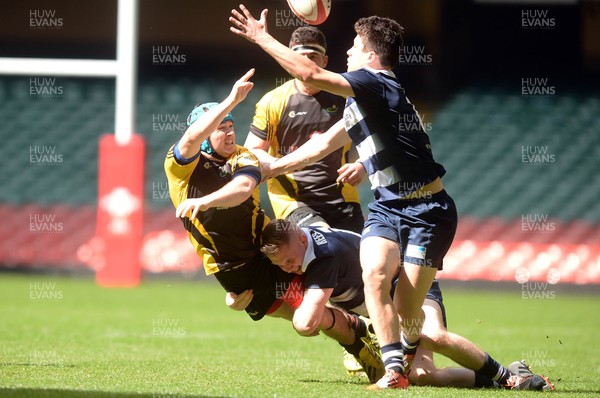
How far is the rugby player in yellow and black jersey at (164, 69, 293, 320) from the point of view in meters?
5.38

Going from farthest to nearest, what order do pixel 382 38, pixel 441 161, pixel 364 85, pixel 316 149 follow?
pixel 441 161 → pixel 316 149 → pixel 382 38 → pixel 364 85

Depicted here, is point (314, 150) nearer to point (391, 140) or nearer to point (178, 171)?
point (391, 140)

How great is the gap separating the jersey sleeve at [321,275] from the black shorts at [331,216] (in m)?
1.13

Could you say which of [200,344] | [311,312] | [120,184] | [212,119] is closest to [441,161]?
[120,184]

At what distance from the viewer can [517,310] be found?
37.2 ft

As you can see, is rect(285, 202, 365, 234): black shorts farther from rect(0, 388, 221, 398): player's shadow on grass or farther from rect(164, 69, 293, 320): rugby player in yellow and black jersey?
rect(0, 388, 221, 398): player's shadow on grass

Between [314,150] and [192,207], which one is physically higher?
[314,150]

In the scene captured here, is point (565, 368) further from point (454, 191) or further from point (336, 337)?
point (454, 191)

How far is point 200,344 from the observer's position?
7.60 meters

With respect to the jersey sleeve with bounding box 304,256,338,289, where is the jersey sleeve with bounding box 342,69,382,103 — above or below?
above

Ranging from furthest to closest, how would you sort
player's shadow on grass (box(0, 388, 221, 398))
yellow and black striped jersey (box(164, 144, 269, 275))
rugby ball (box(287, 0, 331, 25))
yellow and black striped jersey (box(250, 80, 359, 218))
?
yellow and black striped jersey (box(250, 80, 359, 218)) < rugby ball (box(287, 0, 331, 25)) < yellow and black striped jersey (box(164, 144, 269, 275)) < player's shadow on grass (box(0, 388, 221, 398))

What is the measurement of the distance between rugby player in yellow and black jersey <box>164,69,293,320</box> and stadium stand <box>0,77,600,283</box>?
8605mm

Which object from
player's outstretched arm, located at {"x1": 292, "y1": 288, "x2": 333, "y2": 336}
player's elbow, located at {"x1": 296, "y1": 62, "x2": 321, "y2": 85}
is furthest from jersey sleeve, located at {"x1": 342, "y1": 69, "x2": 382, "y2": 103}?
player's outstretched arm, located at {"x1": 292, "y1": 288, "x2": 333, "y2": 336}

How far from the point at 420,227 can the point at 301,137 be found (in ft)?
6.04
